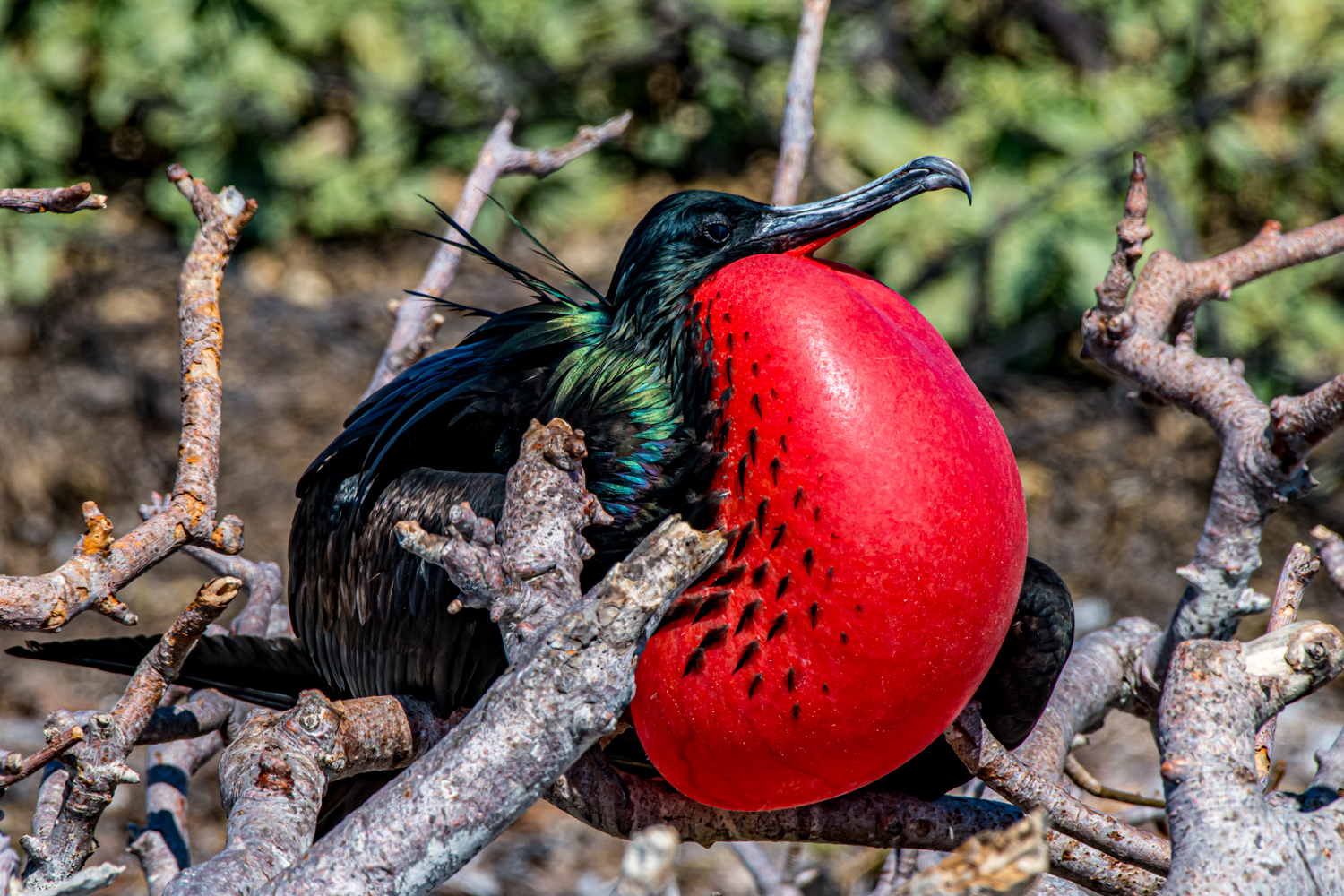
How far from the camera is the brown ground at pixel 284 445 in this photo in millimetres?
4457

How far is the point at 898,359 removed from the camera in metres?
1.34

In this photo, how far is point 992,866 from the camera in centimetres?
82

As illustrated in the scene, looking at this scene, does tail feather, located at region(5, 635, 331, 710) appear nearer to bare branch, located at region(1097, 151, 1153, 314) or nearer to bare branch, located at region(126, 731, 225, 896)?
bare branch, located at region(126, 731, 225, 896)

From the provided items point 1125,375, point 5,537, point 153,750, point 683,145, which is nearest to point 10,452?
point 5,537

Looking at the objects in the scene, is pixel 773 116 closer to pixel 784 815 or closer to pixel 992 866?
pixel 784 815

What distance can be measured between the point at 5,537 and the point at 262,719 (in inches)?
181

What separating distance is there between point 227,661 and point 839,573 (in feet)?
3.13

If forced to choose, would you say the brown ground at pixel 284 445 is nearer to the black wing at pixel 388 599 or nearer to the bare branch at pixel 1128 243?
the black wing at pixel 388 599

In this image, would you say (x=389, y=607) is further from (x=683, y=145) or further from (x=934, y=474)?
(x=683, y=145)

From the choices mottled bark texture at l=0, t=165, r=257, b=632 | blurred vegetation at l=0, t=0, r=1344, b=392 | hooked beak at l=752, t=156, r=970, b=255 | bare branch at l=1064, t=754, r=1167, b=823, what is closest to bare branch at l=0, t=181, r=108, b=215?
mottled bark texture at l=0, t=165, r=257, b=632

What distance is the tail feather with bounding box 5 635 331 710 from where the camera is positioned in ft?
5.65

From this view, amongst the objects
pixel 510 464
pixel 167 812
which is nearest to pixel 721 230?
pixel 510 464

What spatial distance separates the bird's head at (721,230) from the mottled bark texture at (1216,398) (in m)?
0.33

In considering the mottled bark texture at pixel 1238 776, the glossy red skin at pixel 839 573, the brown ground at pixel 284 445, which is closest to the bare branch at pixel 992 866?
the mottled bark texture at pixel 1238 776
